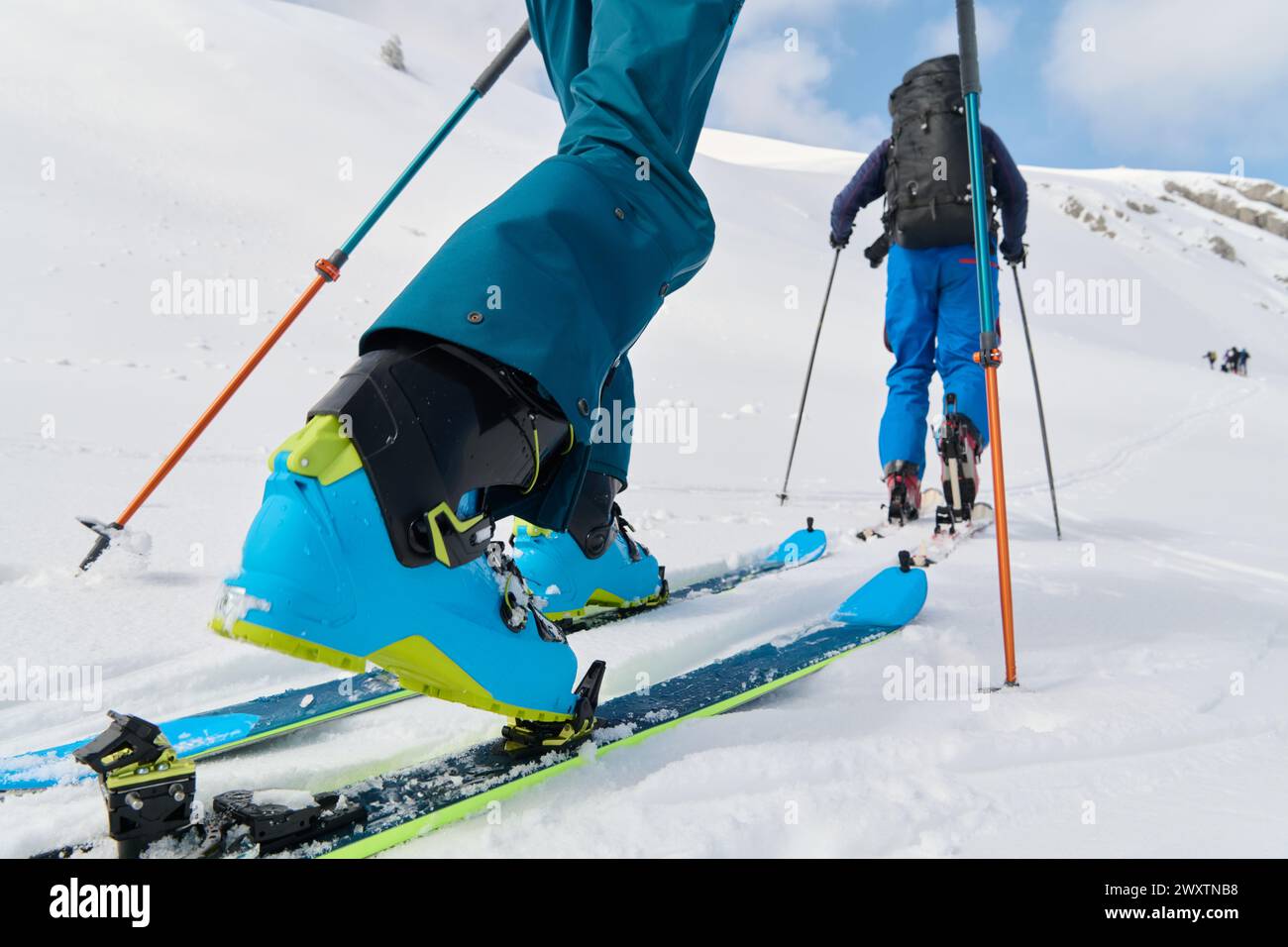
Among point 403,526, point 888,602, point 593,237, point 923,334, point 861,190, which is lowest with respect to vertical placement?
point 888,602

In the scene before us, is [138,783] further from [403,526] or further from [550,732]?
[550,732]

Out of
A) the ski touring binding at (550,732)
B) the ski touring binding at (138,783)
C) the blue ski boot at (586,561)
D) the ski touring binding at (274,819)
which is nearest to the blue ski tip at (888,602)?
the blue ski boot at (586,561)

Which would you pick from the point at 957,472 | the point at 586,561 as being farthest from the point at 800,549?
the point at 586,561

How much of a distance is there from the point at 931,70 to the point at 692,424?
9.94 feet

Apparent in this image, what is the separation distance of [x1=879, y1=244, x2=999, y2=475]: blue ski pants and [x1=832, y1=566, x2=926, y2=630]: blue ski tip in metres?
2.07

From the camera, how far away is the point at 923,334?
14.0 ft

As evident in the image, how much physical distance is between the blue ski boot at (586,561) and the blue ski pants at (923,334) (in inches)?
90.8

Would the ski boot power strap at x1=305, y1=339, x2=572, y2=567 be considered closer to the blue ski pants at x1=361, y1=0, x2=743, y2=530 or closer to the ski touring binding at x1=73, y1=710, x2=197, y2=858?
the blue ski pants at x1=361, y1=0, x2=743, y2=530

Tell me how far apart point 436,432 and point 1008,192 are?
403 centimetres

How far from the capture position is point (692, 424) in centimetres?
652

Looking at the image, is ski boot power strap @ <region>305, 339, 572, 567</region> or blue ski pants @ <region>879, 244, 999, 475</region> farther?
blue ski pants @ <region>879, 244, 999, 475</region>

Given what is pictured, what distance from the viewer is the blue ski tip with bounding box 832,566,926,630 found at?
6.87ft

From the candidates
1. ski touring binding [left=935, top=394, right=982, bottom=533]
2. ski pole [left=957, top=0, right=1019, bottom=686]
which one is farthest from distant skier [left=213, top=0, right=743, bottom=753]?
ski touring binding [left=935, top=394, right=982, bottom=533]
